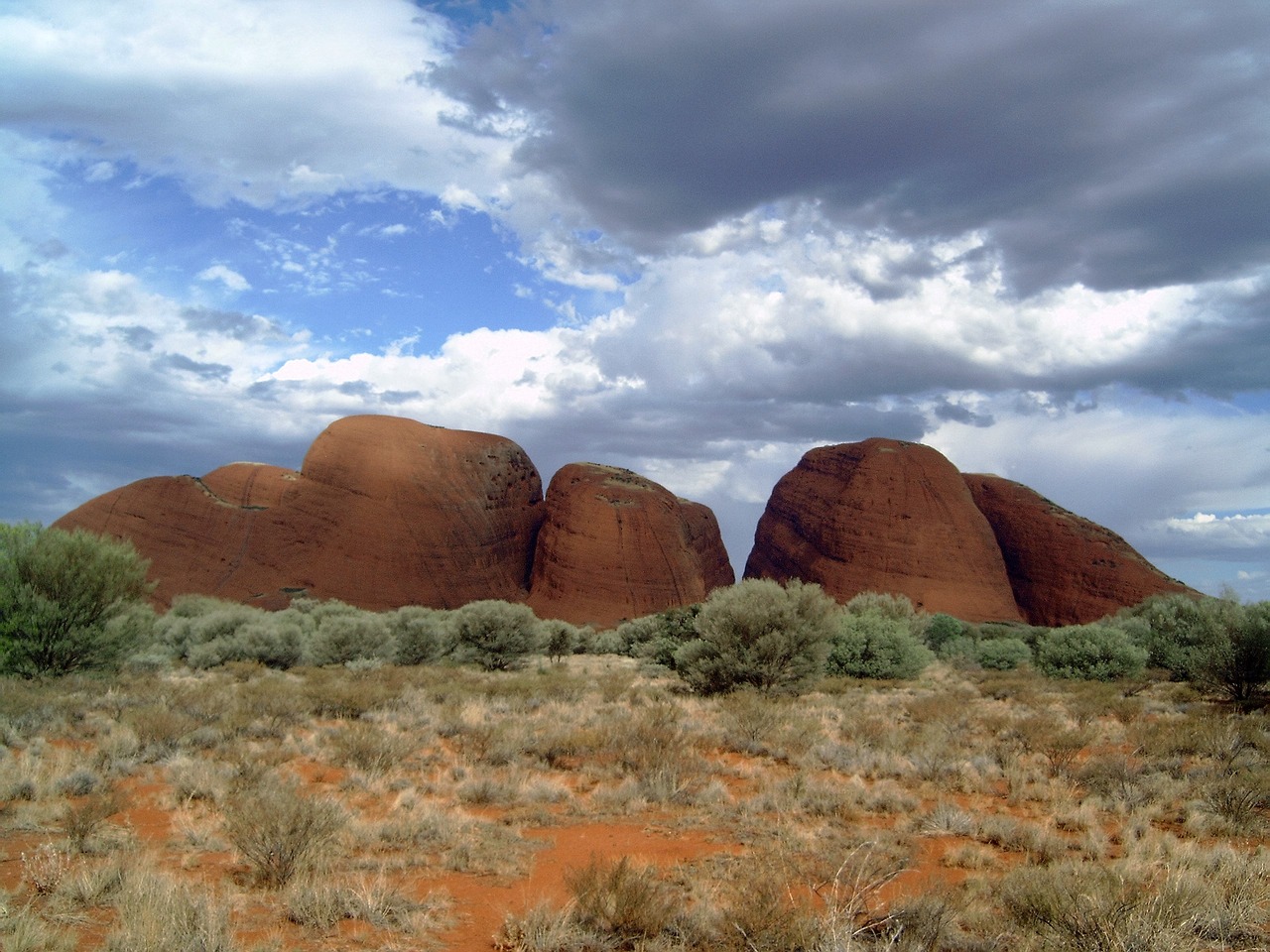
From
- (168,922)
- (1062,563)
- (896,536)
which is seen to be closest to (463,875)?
(168,922)

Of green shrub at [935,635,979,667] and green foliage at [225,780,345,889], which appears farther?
green shrub at [935,635,979,667]

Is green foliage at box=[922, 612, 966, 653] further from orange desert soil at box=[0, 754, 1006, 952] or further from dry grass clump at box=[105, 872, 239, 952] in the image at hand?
dry grass clump at box=[105, 872, 239, 952]

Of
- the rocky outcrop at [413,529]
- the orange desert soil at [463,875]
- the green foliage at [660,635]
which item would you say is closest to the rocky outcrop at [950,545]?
the rocky outcrop at [413,529]

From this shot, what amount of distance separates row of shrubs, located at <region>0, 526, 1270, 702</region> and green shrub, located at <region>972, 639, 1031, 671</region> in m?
0.06

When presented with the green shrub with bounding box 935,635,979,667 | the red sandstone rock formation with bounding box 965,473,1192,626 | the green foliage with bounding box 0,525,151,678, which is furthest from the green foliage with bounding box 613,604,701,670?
the red sandstone rock formation with bounding box 965,473,1192,626

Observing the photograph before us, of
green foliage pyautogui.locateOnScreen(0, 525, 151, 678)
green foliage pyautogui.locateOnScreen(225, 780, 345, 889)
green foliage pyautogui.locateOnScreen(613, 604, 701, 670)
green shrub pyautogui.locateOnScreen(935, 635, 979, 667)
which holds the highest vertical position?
green foliage pyautogui.locateOnScreen(0, 525, 151, 678)

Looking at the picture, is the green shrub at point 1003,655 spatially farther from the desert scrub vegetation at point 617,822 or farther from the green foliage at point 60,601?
the green foliage at point 60,601

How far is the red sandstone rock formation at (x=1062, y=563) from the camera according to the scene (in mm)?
44188

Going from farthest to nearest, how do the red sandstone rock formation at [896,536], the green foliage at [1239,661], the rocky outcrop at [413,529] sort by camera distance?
the red sandstone rock formation at [896,536] < the rocky outcrop at [413,529] < the green foliage at [1239,661]

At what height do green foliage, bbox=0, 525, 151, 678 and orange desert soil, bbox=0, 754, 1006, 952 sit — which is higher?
green foliage, bbox=0, 525, 151, 678

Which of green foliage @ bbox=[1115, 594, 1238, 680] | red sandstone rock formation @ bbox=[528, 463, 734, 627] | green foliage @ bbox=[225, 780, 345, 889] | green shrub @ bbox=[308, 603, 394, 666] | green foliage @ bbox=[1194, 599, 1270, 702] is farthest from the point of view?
red sandstone rock formation @ bbox=[528, 463, 734, 627]

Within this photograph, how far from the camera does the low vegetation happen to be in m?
4.33

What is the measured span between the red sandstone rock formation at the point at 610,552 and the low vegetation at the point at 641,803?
92.3 ft

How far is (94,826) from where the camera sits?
5.98 metres
